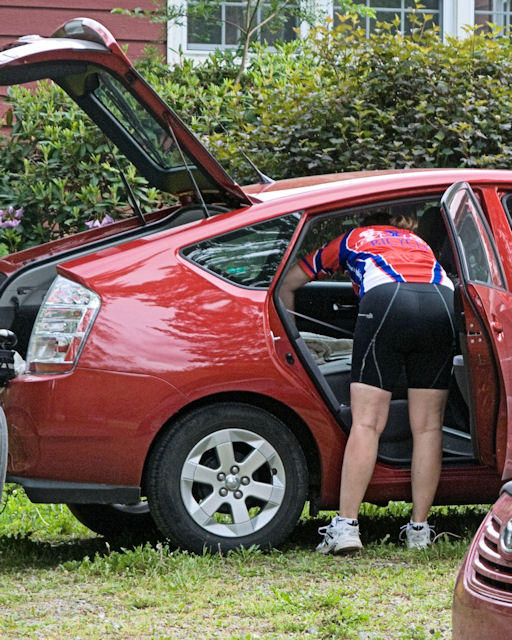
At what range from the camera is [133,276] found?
511 centimetres

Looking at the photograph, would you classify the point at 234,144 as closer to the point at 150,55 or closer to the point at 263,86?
the point at 263,86

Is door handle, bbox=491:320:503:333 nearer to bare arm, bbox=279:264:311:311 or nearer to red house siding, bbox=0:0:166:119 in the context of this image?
bare arm, bbox=279:264:311:311

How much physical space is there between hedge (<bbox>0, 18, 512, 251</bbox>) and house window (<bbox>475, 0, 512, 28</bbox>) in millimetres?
3496

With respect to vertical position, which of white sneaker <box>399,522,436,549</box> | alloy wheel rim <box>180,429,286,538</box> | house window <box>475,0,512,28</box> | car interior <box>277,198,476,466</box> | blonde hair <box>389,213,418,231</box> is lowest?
white sneaker <box>399,522,436,549</box>

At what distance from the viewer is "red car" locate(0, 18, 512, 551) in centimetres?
491

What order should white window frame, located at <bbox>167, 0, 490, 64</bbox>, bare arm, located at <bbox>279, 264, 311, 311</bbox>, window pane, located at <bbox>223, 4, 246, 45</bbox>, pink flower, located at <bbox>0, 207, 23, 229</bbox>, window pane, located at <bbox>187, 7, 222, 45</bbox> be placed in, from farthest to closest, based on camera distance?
window pane, located at <bbox>223, 4, 246, 45</bbox> < window pane, located at <bbox>187, 7, 222, 45</bbox> < white window frame, located at <bbox>167, 0, 490, 64</bbox> < pink flower, located at <bbox>0, 207, 23, 229</bbox> < bare arm, located at <bbox>279, 264, 311, 311</bbox>

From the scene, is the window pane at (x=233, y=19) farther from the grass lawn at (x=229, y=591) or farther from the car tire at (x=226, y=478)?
the car tire at (x=226, y=478)

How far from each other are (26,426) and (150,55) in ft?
21.2

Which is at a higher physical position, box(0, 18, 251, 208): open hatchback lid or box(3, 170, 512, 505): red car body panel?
box(0, 18, 251, 208): open hatchback lid

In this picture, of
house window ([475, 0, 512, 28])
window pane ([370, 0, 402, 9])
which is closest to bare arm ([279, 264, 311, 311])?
window pane ([370, 0, 402, 9])

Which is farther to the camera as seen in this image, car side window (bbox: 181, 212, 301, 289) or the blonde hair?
the blonde hair

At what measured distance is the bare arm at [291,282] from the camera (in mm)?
5535

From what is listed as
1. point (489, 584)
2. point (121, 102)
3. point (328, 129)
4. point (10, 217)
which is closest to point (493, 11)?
point (328, 129)

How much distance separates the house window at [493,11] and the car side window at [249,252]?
295 inches
